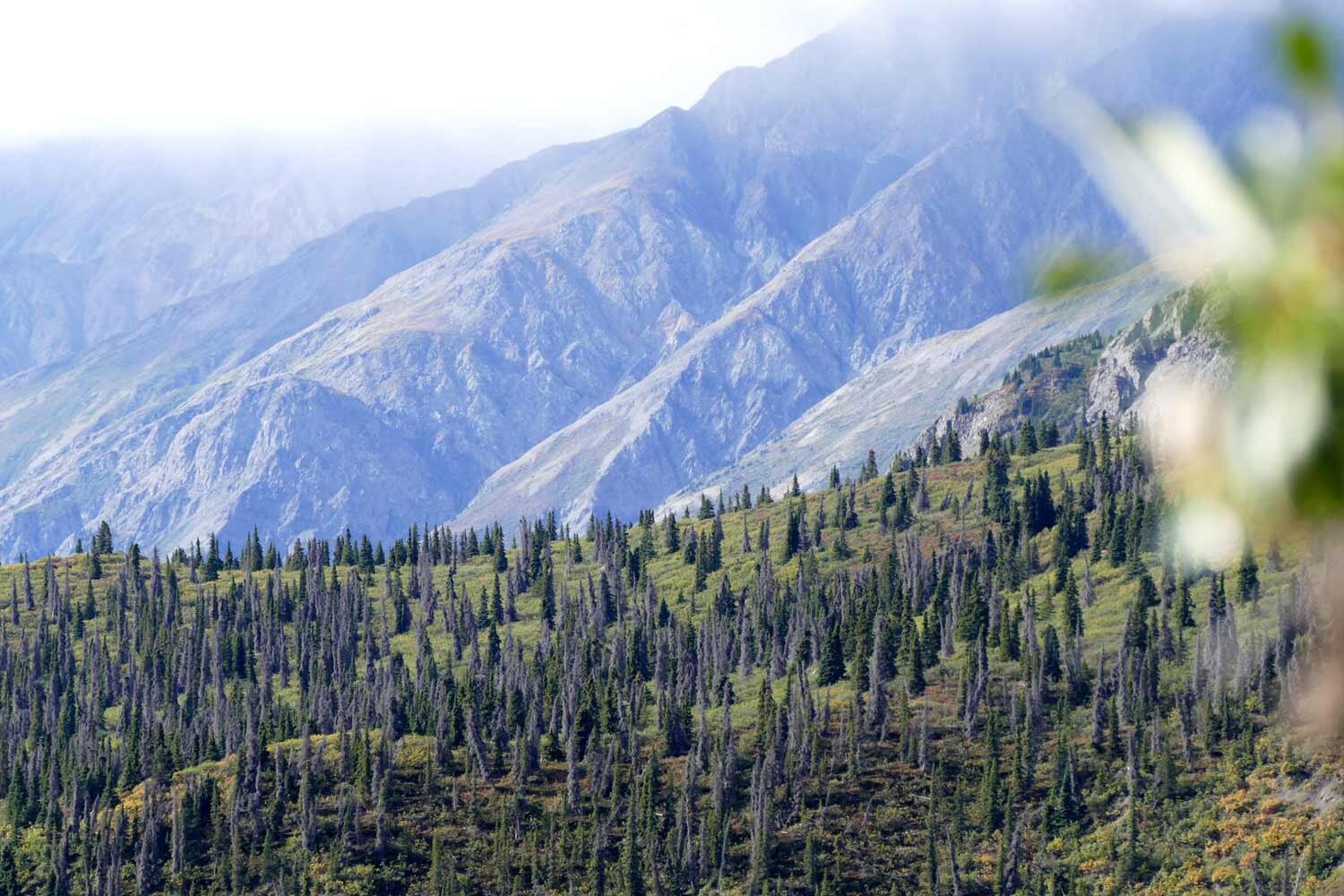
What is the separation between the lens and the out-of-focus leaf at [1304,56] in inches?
193

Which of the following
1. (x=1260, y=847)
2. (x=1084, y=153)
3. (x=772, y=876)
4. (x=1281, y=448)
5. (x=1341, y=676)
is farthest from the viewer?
(x=772, y=876)

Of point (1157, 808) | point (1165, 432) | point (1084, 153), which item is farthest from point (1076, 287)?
point (1157, 808)

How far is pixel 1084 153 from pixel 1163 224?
1.44 ft

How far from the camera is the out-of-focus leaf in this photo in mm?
4898

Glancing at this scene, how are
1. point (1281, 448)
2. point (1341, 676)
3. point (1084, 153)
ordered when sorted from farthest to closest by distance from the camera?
point (1084, 153)
point (1341, 676)
point (1281, 448)

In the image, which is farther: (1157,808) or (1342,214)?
(1157,808)

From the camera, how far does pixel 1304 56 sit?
194 inches

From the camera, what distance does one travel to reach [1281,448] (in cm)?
484

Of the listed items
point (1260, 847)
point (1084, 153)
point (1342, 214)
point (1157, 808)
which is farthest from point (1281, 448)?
point (1157, 808)

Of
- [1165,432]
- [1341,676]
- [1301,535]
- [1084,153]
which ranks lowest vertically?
[1341,676]

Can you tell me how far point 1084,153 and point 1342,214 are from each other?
973mm

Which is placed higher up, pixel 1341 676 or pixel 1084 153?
pixel 1084 153

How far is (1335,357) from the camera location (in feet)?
15.9

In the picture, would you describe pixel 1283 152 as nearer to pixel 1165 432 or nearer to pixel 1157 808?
pixel 1165 432
